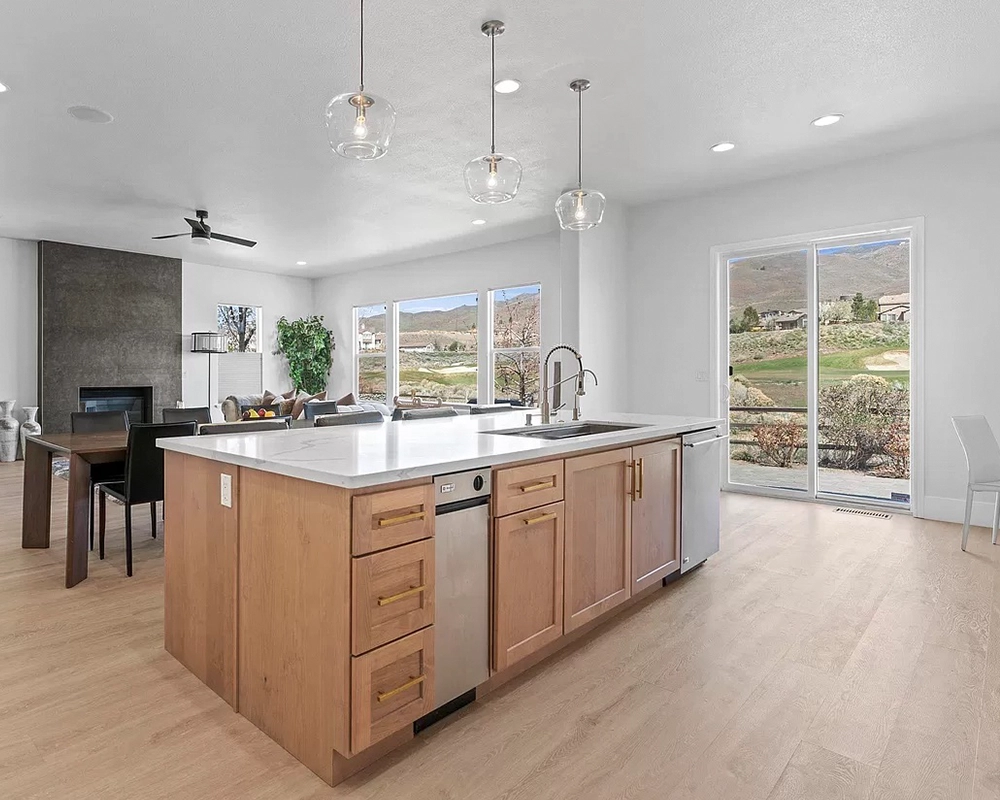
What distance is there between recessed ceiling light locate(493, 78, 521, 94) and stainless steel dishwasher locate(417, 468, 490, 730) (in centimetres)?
257

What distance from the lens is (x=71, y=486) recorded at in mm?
3045

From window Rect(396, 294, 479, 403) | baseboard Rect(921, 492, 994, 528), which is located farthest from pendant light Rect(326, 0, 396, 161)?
window Rect(396, 294, 479, 403)

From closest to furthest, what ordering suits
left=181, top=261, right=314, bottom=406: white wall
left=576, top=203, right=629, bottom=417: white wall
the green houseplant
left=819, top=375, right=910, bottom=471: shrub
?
1. left=819, top=375, right=910, bottom=471: shrub
2. left=576, top=203, right=629, bottom=417: white wall
3. left=181, top=261, right=314, bottom=406: white wall
4. the green houseplant

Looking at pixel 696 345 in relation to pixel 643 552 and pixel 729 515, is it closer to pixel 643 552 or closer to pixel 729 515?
pixel 729 515

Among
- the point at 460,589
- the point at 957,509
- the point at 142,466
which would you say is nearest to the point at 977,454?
the point at 957,509

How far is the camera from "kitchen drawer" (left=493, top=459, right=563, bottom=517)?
6.45 feet

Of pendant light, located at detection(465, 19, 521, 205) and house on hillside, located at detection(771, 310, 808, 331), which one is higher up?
pendant light, located at detection(465, 19, 521, 205)

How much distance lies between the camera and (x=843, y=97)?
368 centimetres

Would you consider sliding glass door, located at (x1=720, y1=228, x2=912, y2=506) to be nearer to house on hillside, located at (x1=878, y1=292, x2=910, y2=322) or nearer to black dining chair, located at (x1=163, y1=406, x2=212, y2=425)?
house on hillside, located at (x1=878, y1=292, x2=910, y2=322)

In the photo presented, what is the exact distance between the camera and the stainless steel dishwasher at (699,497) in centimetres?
313

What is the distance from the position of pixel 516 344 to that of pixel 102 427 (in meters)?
4.79

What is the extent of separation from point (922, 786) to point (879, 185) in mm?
4527

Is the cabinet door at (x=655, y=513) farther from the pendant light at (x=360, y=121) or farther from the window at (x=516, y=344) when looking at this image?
the window at (x=516, y=344)

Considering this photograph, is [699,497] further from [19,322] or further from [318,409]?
[19,322]
